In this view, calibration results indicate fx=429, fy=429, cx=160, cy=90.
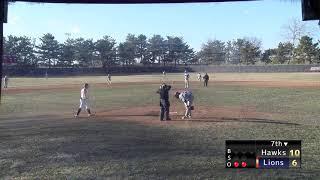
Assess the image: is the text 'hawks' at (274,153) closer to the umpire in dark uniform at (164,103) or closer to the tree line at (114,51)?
the umpire in dark uniform at (164,103)

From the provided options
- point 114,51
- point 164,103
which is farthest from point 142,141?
point 114,51

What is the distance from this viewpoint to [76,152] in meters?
12.3

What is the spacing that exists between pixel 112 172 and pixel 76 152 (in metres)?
2.86

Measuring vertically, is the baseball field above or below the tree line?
below

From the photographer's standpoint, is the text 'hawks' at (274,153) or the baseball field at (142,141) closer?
the text 'hawks' at (274,153)

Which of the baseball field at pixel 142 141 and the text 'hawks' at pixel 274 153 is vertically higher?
the text 'hawks' at pixel 274 153

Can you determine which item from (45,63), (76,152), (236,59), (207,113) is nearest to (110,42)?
(45,63)

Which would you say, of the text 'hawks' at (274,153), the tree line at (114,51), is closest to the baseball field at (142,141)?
the text 'hawks' at (274,153)

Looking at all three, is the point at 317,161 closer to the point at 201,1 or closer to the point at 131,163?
the point at 131,163
